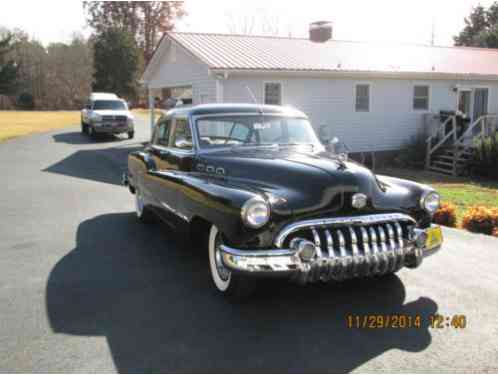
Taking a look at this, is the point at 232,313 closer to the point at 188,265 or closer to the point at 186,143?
the point at 188,265

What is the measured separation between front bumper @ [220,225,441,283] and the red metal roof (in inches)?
450

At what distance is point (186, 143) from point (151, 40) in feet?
167

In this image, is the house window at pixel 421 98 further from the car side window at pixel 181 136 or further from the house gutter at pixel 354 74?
the car side window at pixel 181 136

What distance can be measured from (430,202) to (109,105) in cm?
2138

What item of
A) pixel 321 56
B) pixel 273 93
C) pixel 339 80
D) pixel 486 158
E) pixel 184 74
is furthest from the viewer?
pixel 184 74

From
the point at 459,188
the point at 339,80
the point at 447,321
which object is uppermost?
the point at 339,80

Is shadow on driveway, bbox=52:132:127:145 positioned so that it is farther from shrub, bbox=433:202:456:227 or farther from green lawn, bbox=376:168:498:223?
shrub, bbox=433:202:456:227

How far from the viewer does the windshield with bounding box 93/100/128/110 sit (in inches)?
931

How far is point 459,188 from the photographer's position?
13.3 meters

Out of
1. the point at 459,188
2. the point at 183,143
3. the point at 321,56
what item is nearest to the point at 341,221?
the point at 183,143

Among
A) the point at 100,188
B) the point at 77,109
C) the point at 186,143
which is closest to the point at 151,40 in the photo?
the point at 77,109

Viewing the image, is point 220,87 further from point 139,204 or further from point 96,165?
point 139,204

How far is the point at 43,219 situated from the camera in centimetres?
788

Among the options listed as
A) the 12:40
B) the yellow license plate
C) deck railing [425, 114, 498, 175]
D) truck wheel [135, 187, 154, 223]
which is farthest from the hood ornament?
deck railing [425, 114, 498, 175]
